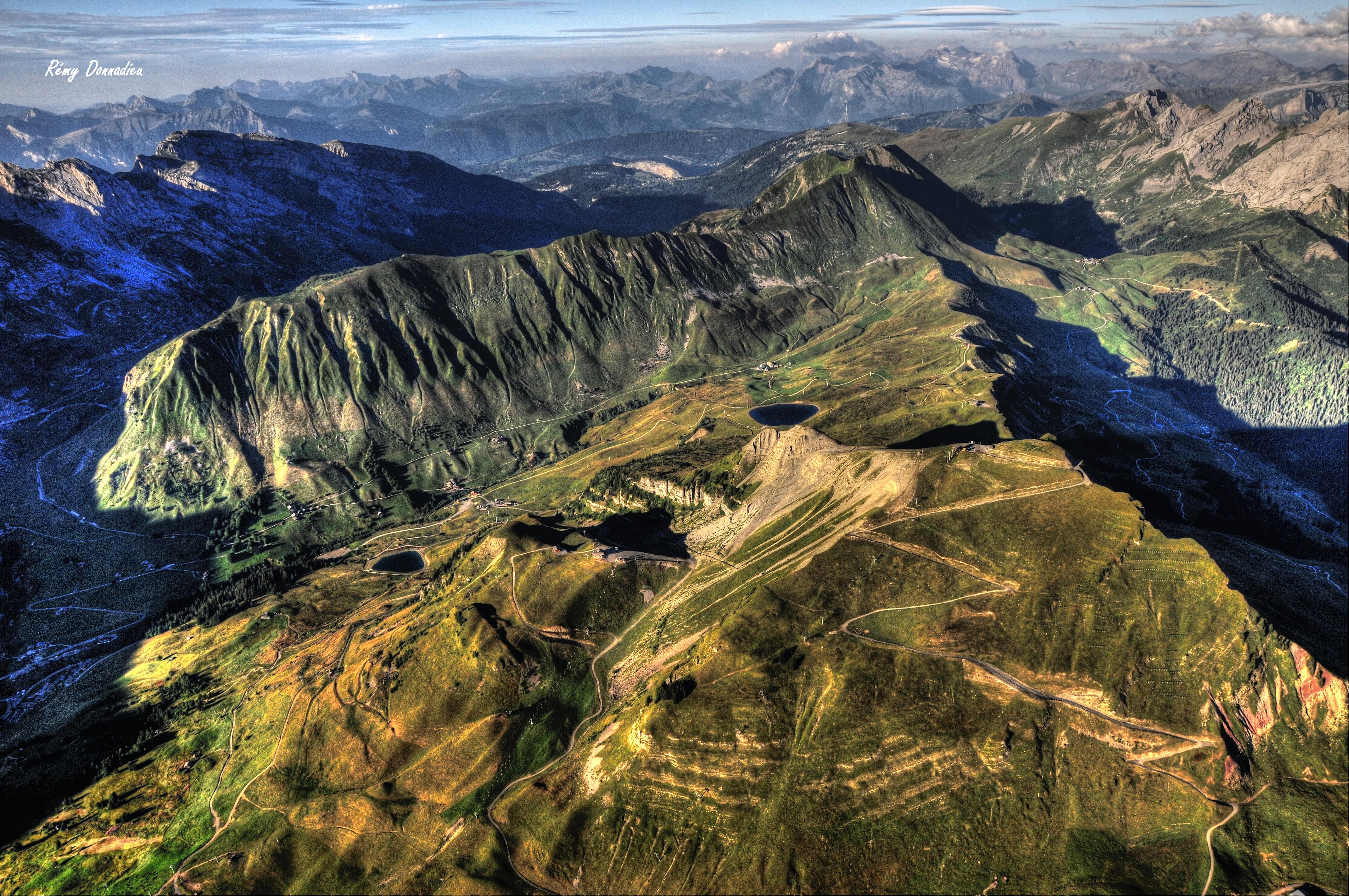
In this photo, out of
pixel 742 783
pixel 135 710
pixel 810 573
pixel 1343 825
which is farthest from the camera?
pixel 135 710

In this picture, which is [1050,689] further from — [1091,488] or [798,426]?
[798,426]

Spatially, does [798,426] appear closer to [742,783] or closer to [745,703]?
[745,703]

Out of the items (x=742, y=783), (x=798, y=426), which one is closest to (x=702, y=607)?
(x=742, y=783)

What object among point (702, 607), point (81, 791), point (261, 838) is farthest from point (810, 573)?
point (81, 791)

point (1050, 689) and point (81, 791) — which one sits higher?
point (1050, 689)

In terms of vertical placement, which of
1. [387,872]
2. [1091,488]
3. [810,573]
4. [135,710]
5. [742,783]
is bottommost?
[135,710]

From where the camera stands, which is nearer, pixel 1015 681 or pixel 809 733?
pixel 809 733

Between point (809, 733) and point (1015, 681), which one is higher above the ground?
point (1015, 681)

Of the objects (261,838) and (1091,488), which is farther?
(1091,488)

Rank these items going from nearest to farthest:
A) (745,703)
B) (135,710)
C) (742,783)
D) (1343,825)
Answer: (1343,825) → (742,783) → (745,703) → (135,710)
